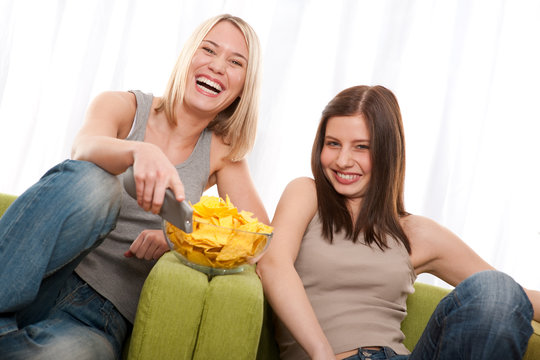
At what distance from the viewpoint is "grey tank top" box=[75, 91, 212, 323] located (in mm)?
1253

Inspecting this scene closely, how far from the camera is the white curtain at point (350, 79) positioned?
2.17 metres

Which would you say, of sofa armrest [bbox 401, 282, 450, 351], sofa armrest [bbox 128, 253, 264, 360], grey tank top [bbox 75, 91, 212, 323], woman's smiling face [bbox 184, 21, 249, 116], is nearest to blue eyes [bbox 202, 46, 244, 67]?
woman's smiling face [bbox 184, 21, 249, 116]

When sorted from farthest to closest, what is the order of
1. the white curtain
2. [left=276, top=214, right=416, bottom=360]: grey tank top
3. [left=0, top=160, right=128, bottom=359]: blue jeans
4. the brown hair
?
1. the white curtain
2. the brown hair
3. [left=276, top=214, right=416, bottom=360]: grey tank top
4. [left=0, top=160, right=128, bottom=359]: blue jeans

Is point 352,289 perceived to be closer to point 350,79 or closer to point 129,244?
point 129,244

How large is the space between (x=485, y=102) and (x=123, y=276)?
1.65 metres

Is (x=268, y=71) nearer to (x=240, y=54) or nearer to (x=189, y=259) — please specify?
(x=240, y=54)

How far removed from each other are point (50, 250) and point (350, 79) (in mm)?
1569

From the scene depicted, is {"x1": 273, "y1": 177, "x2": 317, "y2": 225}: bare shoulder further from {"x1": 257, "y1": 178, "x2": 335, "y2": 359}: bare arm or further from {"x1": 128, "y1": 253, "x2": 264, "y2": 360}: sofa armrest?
{"x1": 128, "y1": 253, "x2": 264, "y2": 360}: sofa armrest

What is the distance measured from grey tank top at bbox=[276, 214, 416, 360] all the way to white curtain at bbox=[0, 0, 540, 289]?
0.79 metres

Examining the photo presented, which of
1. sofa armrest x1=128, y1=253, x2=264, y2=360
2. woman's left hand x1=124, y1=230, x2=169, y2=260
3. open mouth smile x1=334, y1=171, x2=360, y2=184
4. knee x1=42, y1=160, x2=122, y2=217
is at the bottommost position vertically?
sofa armrest x1=128, y1=253, x2=264, y2=360

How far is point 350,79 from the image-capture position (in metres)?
2.22

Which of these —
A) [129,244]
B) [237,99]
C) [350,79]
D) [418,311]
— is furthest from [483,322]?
[350,79]

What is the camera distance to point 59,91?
7.13 ft

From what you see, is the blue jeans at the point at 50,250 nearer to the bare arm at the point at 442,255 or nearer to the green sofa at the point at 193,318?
the green sofa at the point at 193,318
